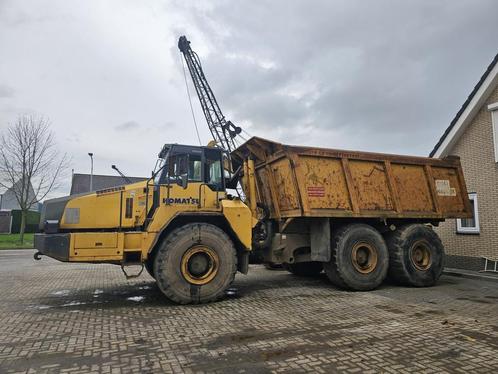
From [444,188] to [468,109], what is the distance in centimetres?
382

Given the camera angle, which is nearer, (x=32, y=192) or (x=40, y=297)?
(x=40, y=297)

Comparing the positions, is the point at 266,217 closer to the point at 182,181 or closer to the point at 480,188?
the point at 182,181

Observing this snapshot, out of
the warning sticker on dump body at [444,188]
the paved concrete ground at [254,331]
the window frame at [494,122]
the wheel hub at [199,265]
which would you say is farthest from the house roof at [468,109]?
the wheel hub at [199,265]

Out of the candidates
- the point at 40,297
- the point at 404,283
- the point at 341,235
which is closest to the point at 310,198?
the point at 341,235

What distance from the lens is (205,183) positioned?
288 inches

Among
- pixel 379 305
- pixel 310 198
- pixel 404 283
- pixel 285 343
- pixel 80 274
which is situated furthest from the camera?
pixel 80 274

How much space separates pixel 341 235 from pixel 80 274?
759 cm

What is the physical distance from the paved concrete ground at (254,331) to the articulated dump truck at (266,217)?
2.09 feet

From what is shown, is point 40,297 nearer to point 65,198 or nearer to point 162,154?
point 65,198

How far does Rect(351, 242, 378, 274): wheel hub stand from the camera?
26.8ft

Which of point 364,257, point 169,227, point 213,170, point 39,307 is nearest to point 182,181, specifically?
point 213,170

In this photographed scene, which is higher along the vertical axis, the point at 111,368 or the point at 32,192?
the point at 32,192

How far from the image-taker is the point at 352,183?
8320 millimetres

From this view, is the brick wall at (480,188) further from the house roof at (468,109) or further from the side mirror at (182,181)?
the side mirror at (182,181)
